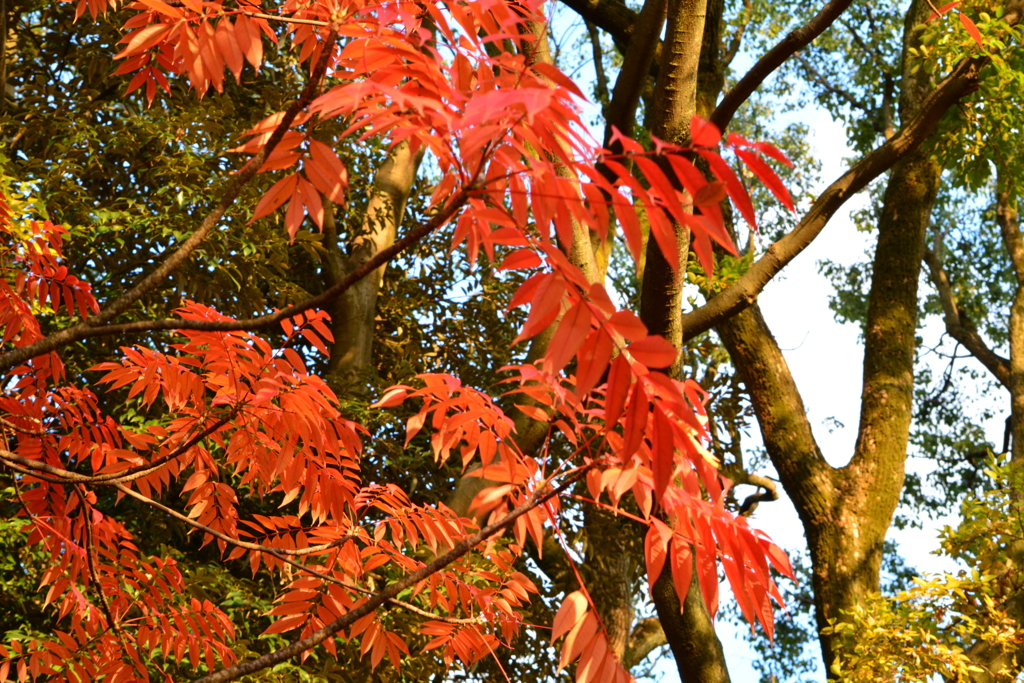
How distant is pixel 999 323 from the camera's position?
10.1 m

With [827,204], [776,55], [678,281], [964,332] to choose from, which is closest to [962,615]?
[827,204]

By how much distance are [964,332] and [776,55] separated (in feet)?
22.7

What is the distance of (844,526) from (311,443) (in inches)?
119

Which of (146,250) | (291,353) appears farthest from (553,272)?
(146,250)

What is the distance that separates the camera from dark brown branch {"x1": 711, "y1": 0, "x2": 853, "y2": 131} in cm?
236

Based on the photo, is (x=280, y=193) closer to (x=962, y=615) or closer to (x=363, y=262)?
(x=962, y=615)

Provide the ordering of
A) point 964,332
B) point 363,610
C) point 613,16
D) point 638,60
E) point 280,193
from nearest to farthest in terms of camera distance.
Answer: point 280,193 → point 363,610 → point 638,60 → point 613,16 → point 964,332

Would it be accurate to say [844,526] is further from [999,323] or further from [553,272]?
[999,323]

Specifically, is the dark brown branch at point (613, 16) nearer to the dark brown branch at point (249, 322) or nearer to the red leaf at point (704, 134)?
the dark brown branch at point (249, 322)

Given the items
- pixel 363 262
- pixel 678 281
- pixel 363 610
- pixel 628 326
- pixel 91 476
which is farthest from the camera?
pixel 363 262

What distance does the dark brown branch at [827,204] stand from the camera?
3.36 m

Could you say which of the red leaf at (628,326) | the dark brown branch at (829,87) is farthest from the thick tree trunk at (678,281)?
the dark brown branch at (829,87)

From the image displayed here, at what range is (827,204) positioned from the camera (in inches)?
137

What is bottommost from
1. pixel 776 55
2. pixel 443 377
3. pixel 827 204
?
pixel 443 377
